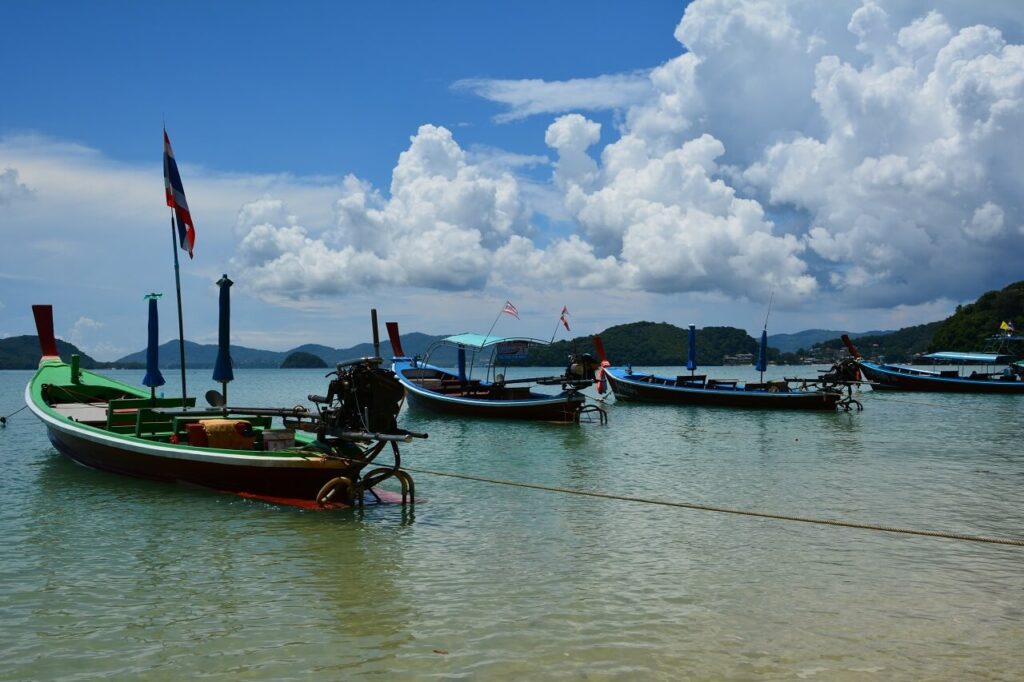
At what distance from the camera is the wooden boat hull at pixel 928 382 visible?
6062cm

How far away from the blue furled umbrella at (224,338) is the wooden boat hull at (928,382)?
50159mm

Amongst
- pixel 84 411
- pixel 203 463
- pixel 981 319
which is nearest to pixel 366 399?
pixel 203 463

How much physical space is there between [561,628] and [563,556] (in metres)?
3.16

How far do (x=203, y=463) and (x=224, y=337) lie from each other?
3.44 metres

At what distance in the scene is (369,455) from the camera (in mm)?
14133

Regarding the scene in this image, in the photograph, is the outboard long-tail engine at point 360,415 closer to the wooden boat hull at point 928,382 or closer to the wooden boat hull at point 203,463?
the wooden boat hull at point 203,463

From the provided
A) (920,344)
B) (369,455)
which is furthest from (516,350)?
(920,344)

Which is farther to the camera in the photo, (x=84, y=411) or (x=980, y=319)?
(x=980, y=319)

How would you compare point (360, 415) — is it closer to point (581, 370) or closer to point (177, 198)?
point (177, 198)

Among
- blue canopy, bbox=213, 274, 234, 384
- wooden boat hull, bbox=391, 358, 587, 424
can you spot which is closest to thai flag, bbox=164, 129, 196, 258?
blue canopy, bbox=213, 274, 234, 384

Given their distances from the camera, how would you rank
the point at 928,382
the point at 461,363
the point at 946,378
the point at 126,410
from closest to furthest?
1. the point at 126,410
2. the point at 461,363
3. the point at 946,378
4. the point at 928,382

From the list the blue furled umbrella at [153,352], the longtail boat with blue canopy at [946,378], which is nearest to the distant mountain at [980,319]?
the longtail boat with blue canopy at [946,378]

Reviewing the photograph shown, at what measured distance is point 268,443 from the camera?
616 inches

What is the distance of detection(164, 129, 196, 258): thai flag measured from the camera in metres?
18.4
